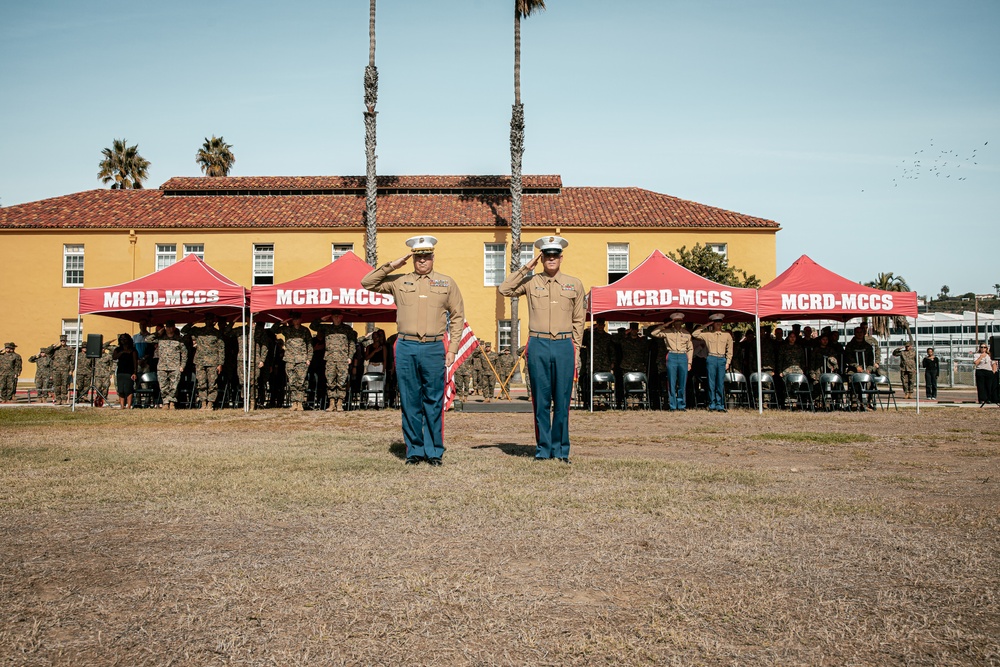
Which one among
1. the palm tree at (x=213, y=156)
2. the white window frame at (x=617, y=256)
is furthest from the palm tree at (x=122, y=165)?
the white window frame at (x=617, y=256)

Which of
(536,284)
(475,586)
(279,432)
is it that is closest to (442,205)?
(279,432)

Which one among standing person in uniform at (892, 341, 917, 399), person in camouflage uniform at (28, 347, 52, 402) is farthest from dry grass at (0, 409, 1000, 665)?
person in camouflage uniform at (28, 347, 52, 402)

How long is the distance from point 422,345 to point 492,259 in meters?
31.0

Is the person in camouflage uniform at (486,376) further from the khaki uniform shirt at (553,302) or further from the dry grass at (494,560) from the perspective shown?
the dry grass at (494,560)

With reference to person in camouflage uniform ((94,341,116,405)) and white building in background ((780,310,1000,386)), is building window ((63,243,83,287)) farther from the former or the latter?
white building in background ((780,310,1000,386))

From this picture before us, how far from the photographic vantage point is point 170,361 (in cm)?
1725

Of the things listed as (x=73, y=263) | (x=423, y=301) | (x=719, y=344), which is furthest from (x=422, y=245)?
(x=73, y=263)

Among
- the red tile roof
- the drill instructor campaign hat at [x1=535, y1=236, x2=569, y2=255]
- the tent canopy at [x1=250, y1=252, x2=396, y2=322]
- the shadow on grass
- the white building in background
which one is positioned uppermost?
the red tile roof

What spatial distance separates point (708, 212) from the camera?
40.0 m

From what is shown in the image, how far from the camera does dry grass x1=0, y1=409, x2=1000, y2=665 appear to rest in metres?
3.28

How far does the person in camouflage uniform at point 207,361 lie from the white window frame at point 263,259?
22.0 metres

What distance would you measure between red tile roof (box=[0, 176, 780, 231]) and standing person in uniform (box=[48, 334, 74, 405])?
1660cm

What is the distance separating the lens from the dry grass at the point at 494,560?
10.8 feet

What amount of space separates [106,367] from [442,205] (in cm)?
2150
